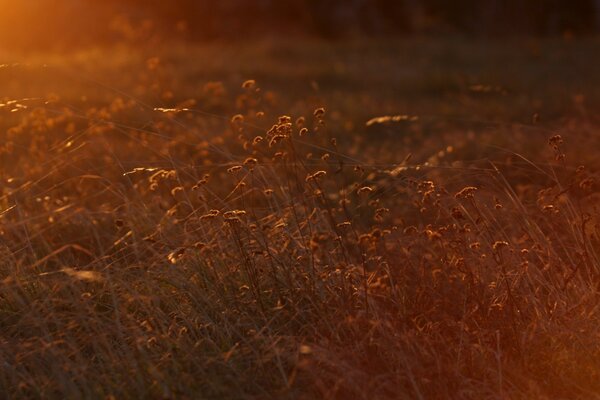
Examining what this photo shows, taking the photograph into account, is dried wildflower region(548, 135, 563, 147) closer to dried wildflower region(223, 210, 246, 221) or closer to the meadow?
the meadow

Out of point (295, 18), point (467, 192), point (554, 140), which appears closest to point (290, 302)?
point (467, 192)

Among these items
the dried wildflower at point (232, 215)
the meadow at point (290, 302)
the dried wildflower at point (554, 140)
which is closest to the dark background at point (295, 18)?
the meadow at point (290, 302)

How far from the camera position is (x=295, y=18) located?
84.1ft

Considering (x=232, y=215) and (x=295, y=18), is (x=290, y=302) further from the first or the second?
(x=295, y=18)

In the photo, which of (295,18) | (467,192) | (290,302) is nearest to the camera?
(290,302)

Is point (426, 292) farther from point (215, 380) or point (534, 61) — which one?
point (534, 61)

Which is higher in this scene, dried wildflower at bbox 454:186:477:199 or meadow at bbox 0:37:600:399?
dried wildflower at bbox 454:186:477:199

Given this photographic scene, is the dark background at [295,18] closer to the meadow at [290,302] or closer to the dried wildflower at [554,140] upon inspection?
the meadow at [290,302]

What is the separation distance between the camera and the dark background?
22.7 m

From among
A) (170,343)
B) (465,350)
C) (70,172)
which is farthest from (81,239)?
(465,350)

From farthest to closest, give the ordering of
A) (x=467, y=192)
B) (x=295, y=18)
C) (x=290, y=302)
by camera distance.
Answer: (x=295, y=18)
(x=467, y=192)
(x=290, y=302)

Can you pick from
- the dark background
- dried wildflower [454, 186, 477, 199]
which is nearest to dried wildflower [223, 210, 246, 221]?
Answer: dried wildflower [454, 186, 477, 199]

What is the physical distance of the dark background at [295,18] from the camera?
74.5ft

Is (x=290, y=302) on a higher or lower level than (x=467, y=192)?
lower
